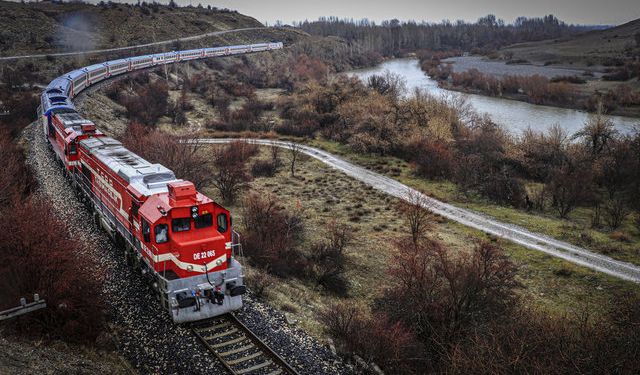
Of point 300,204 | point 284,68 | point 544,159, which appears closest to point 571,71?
point 284,68

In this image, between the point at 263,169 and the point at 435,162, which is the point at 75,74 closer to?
the point at 263,169

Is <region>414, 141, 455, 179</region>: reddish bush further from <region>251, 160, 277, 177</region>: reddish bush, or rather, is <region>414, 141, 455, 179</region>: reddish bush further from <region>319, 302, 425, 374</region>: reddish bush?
<region>319, 302, 425, 374</region>: reddish bush

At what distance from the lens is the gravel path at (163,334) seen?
1458 centimetres

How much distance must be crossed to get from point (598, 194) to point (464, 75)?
62.9 m

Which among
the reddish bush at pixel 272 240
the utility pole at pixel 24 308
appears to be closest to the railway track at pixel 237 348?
the utility pole at pixel 24 308

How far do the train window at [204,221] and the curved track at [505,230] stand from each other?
21.0m

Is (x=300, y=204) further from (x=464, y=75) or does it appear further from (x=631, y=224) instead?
(x=464, y=75)

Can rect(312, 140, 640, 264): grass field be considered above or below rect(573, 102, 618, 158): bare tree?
below

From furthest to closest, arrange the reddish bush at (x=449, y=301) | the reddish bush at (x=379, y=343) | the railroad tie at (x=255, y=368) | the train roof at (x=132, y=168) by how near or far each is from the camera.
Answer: the reddish bush at (x=449, y=301) < the train roof at (x=132, y=168) < the reddish bush at (x=379, y=343) < the railroad tie at (x=255, y=368)

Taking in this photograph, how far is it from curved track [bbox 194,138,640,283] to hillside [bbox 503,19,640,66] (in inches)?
3682

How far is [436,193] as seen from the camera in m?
43.3

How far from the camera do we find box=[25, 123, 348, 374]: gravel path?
14.6 metres

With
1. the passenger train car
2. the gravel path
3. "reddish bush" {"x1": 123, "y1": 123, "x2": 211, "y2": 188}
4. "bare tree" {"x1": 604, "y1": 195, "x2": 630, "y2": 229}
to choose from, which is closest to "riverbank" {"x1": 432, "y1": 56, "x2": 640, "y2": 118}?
"bare tree" {"x1": 604, "y1": 195, "x2": 630, "y2": 229}

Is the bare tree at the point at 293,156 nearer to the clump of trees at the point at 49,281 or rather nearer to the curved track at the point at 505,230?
the curved track at the point at 505,230
